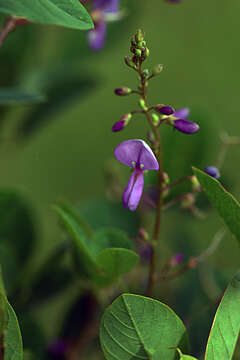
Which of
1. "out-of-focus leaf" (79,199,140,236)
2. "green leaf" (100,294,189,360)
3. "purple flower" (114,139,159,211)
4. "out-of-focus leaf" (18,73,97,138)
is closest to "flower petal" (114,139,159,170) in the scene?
"purple flower" (114,139,159,211)

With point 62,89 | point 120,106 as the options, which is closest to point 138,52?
point 62,89

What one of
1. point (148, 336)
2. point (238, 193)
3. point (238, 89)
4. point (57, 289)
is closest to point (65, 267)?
point (57, 289)

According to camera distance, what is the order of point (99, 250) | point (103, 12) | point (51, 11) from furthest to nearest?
1. point (103, 12)
2. point (99, 250)
3. point (51, 11)

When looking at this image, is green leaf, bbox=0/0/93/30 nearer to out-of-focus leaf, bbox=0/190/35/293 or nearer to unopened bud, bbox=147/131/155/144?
unopened bud, bbox=147/131/155/144

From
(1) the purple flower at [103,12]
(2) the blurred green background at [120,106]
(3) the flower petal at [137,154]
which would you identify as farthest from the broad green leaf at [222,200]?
(2) the blurred green background at [120,106]

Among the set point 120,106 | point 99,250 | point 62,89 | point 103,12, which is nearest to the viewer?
point 99,250

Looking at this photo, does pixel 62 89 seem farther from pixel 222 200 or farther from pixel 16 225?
pixel 222 200

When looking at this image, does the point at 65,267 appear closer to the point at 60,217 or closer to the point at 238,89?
the point at 60,217
